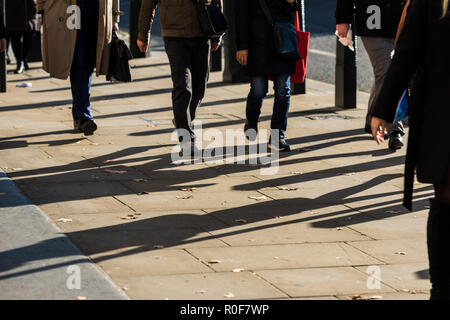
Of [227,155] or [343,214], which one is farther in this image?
[227,155]

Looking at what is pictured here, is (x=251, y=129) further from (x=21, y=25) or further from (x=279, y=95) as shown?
(x=21, y=25)

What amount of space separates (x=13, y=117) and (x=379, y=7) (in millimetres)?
3979

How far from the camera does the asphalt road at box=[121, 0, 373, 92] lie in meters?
14.9

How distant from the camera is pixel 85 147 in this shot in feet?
29.7

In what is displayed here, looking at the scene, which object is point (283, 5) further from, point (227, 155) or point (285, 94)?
point (227, 155)

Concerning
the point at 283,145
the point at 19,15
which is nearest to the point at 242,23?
the point at 283,145

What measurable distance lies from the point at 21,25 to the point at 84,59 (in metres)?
4.92

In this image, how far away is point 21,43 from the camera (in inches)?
571

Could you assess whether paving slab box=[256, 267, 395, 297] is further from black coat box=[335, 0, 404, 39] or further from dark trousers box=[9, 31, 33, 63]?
dark trousers box=[9, 31, 33, 63]

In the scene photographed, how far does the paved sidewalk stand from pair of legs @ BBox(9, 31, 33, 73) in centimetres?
336

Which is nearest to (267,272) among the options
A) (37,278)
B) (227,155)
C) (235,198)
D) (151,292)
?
(151,292)

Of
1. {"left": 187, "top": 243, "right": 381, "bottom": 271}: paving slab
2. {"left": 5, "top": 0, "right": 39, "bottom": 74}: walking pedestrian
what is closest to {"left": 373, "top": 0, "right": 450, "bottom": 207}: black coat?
{"left": 187, "top": 243, "right": 381, "bottom": 271}: paving slab

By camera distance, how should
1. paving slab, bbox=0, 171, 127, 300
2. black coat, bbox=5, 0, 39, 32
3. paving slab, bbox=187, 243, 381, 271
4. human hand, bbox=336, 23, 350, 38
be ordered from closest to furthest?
paving slab, bbox=0, 171, 127, 300
paving slab, bbox=187, 243, 381, 271
human hand, bbox=336, 23, 350, 38
black coat, bbox=5, 0, 39, 32

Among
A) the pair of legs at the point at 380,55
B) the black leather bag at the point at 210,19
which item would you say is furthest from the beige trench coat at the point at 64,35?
the pair of legs at the point at 380,55
